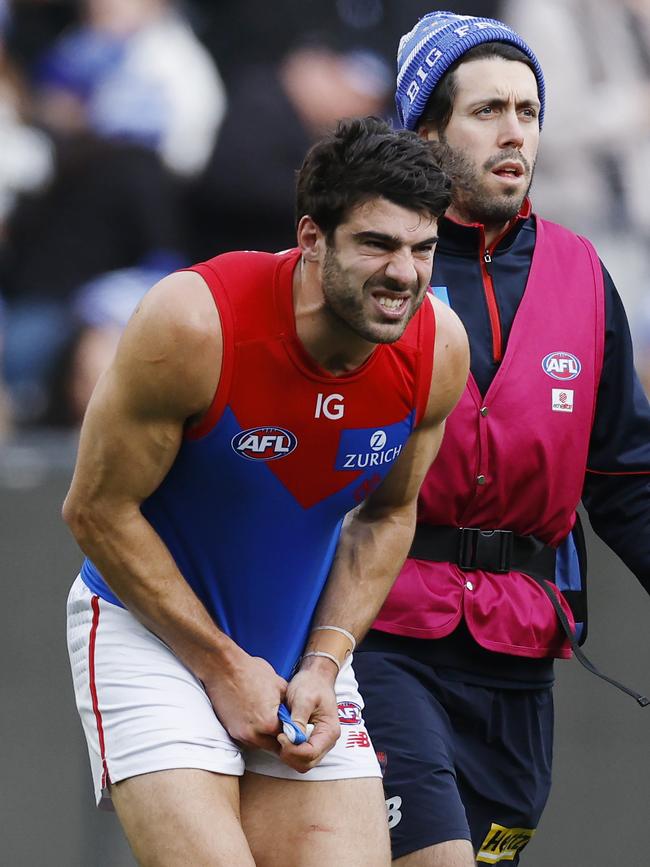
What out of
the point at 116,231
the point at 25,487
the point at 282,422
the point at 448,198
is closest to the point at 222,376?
the point at 282,422

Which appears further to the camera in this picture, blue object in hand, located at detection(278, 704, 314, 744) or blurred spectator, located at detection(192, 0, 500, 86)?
blurred spectator, located at detection(192, 0, 500, 86)

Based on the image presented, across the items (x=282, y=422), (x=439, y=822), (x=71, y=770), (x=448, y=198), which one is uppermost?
(x=448, y=198)

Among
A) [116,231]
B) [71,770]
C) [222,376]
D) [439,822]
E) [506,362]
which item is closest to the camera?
[222,376]

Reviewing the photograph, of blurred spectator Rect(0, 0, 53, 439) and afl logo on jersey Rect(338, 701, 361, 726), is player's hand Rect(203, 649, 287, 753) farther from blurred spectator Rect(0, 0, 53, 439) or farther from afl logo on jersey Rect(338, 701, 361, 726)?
blurred spectator Rect(0, 0, 53, 439)

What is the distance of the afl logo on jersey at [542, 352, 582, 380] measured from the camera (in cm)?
439

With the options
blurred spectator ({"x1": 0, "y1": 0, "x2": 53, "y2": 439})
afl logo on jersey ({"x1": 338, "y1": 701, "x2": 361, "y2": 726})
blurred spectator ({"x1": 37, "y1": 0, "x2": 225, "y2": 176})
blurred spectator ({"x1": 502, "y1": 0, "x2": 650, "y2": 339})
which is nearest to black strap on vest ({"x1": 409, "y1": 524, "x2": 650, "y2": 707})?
afl logo on jersey ({"x1": 338, "y1": 701, "x2": 361, "y2": 726})

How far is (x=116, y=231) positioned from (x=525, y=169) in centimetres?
403

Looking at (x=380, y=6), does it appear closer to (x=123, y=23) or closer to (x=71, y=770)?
(x=123, y=23)

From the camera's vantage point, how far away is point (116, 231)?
812 cm

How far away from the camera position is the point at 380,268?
11.9ft

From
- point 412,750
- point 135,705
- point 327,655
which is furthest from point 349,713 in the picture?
point 135,705

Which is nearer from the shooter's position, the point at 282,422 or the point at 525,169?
the point at 282,422

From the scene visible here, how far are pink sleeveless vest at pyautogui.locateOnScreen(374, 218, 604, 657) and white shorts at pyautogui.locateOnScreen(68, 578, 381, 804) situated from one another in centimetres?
43

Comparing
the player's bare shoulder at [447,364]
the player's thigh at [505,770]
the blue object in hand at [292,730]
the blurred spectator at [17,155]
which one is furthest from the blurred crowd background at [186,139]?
the blue object in hand at [292,730]
